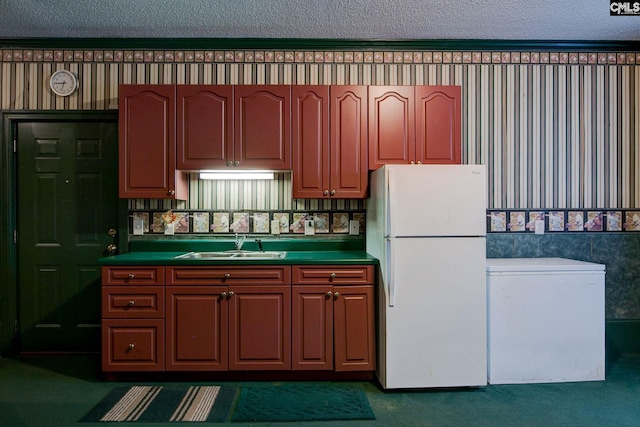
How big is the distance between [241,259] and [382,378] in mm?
1255

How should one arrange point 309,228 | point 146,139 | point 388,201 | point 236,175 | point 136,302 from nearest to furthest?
point 388,201, point 136,302, point 146,139, point 236,175, point 309,228

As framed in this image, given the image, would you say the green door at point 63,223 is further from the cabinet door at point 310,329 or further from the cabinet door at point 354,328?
the cabinet door at point 354,328

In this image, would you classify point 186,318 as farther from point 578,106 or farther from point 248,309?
point 578,106

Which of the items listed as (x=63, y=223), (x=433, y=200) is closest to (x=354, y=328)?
(x=433, y=200)

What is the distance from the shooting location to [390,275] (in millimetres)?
2748

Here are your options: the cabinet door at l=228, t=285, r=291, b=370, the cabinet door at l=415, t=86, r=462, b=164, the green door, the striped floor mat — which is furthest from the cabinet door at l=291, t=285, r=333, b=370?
the green door

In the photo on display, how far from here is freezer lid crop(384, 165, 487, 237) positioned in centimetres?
274

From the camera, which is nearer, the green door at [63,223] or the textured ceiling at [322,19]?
the textured ceiling at [322,19]

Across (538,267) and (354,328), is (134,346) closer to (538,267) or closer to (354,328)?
(354,328)

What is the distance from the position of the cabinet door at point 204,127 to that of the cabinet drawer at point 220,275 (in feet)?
2.63

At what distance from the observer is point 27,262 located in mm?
3523

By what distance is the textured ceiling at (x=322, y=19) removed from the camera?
295cm

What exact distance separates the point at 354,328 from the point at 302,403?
1.95 ft

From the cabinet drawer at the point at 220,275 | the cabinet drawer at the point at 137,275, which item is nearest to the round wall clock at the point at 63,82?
the cabinet drawer at the point at 137,275
